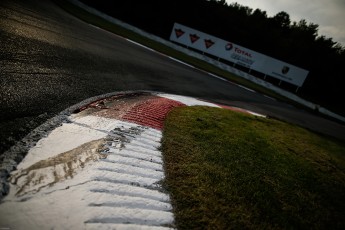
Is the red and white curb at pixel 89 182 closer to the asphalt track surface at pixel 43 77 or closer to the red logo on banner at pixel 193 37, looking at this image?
the asphalt track surface at pixel 43 77

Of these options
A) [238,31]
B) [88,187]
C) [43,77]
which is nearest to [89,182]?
[88,187]

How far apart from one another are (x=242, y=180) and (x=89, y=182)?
1.83 m

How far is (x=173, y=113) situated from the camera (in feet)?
16.1

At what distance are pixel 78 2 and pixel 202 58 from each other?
13824 mm

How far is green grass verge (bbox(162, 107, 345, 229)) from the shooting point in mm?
2355

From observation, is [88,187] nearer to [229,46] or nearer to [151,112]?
[151,112]

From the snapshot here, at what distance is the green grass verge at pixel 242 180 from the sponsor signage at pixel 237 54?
22.9 m

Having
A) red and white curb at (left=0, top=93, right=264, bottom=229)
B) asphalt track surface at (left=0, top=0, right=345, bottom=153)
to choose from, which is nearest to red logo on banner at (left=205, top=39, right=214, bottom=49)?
asphalt track surface at (left=0, top=0, right=345, bottom=153)

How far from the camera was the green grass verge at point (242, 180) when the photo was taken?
2355 mm

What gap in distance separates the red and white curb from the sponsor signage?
82.7 ft

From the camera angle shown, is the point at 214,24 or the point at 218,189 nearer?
the point at 218,189

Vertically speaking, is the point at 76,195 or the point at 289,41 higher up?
the point at 289,41

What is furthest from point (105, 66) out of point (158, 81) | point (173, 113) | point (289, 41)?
point (289, 41)

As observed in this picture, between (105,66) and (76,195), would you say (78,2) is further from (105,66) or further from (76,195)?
(76,195)
